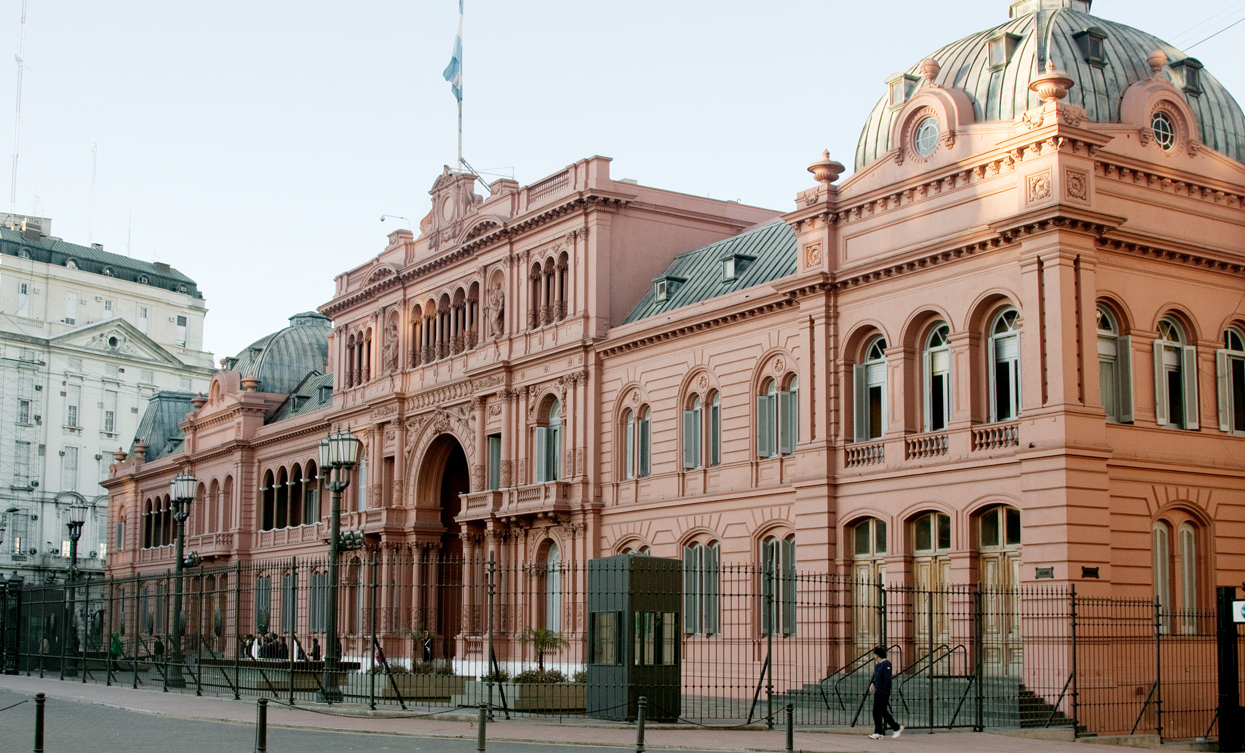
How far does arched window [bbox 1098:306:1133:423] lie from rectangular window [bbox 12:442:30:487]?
80.8 meters

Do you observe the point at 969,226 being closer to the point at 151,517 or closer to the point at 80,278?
the point at 151,517

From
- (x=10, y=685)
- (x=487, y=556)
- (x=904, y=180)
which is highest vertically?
(x=904, y=180)

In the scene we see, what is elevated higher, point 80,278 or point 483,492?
point 80,278

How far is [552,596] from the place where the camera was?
158 feet

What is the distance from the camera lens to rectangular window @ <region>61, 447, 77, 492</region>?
328ft

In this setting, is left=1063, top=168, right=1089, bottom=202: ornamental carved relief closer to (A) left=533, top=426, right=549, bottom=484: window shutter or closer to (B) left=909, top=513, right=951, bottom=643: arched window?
(B) left=909, top=513, right=951, bottom=643: arched window

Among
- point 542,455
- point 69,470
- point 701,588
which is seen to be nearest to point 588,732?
point 701,588

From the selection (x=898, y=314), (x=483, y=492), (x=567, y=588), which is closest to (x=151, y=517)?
(x=483, y=492)

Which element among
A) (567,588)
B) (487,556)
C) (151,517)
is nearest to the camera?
(567,588)

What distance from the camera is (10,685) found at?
41469mm

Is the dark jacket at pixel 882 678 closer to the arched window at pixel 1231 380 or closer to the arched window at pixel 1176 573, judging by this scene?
the arched window at pixel 1176 573

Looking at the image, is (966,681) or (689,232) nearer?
(966,681)

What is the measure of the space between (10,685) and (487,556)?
15313 mm

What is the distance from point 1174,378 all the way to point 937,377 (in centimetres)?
514
